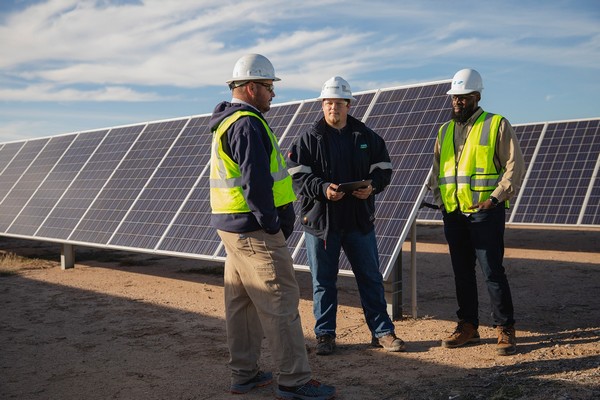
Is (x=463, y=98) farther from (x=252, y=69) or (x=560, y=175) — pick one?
(x=560, y=175)

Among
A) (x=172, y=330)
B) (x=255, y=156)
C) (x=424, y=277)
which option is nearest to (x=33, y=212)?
(x=172, y=330)

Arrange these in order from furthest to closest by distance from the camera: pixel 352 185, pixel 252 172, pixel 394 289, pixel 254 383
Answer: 1. pixel 394 289
2. pixel 352 185
3. pixel 254 383
4. pixel 252 172

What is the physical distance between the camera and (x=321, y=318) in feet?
18.1

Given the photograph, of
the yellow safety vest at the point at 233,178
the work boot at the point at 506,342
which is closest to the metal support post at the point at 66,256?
the yellow safety vest at the point at 233,178

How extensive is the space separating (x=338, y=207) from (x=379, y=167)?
22.2 inches

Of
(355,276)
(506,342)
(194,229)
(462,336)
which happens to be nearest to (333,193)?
(355,276)

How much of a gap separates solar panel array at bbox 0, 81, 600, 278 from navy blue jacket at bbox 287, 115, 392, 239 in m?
0.96

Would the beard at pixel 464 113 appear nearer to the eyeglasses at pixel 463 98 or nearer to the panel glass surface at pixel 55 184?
the eyeglasses at pixel 463 98

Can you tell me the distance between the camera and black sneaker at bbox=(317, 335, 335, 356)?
5461 millimetres

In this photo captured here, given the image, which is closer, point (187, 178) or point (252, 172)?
point (252, 172)

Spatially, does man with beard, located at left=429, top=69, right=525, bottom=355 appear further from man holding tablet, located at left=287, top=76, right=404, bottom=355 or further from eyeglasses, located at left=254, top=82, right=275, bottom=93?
eyeglasses, located at left=254, top=82, right=275, bottom=93

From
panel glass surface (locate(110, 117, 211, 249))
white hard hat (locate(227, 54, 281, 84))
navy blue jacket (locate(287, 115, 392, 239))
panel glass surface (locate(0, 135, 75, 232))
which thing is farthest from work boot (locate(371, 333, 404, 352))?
panel glass surface (locate(0, 135, 75, 232))

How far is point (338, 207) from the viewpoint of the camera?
5.43 m

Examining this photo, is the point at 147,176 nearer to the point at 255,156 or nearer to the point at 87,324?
the point at 87,324
